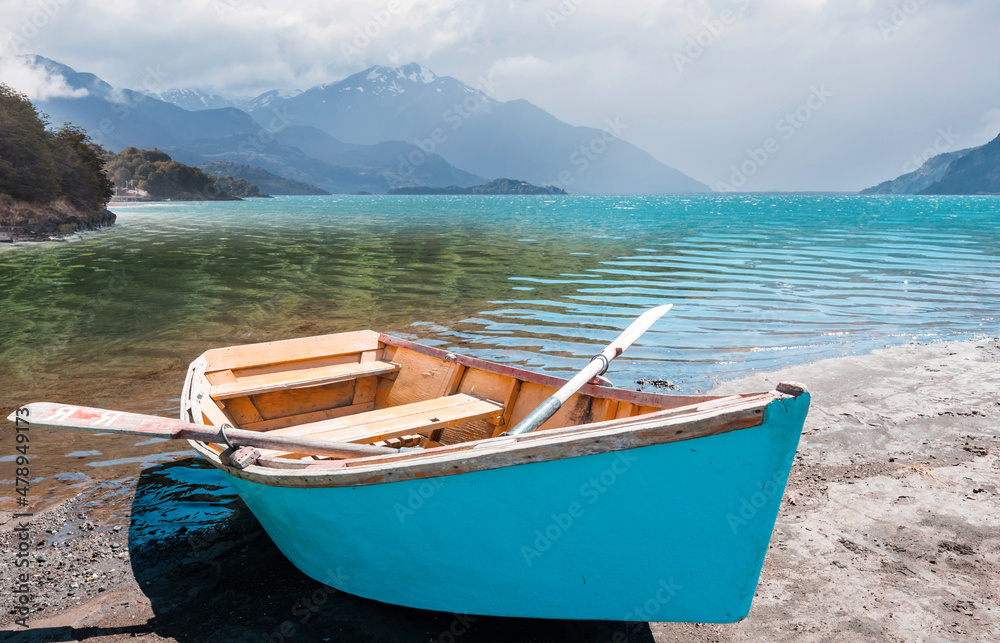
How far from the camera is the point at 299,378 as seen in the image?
6598 mm

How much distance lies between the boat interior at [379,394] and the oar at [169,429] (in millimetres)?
340

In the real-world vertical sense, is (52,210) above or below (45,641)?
above

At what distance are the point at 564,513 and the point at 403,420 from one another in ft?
8.20

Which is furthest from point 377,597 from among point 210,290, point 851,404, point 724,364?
point 210,290

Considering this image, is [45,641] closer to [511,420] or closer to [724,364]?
[511,420]

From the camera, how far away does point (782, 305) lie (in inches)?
564

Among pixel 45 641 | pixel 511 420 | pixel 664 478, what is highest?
pixel 664 478

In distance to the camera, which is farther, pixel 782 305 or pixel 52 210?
pixel 52 210

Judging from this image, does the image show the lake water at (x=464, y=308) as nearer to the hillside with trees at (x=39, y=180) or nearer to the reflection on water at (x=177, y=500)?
the reflection on water at (x=177, y=500)

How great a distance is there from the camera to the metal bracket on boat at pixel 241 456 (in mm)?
3803

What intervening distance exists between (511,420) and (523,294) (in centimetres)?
1082

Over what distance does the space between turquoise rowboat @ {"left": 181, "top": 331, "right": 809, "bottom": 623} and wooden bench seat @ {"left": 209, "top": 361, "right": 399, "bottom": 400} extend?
2054 mm

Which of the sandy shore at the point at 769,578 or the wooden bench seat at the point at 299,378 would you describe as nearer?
the sandy shore at the point at 769,578

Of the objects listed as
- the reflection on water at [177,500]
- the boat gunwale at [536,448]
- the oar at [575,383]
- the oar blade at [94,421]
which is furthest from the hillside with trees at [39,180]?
the oar at [575,383]
